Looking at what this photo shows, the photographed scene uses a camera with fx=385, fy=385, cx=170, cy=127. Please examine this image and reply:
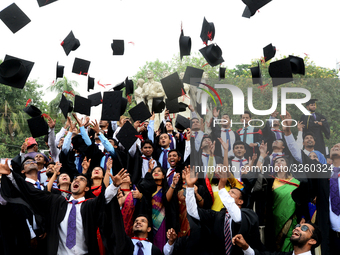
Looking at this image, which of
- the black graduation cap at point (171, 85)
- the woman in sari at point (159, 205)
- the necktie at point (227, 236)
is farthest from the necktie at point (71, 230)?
the black graduation cap at point (171, 85)

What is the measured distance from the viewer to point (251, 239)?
4465 mm

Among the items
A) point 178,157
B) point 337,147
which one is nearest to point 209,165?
point 178,157

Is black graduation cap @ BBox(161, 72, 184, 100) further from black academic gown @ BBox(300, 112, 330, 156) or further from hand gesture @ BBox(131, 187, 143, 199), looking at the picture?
hand gesture @ BBox(131, 187, 143, 199)

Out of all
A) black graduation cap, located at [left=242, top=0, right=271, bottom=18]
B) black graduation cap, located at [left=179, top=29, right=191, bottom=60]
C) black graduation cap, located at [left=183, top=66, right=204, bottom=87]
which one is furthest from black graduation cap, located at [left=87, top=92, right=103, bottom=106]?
black graduation cap, located at [left=242, top=0, right=271, bottom=18]

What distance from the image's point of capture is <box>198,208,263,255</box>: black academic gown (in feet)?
14.4

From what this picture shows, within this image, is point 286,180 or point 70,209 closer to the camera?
point 70,209

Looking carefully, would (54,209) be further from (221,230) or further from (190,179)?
(221,230)

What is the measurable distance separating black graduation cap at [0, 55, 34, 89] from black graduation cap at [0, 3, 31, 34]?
0.61 meters

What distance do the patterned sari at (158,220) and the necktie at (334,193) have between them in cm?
225

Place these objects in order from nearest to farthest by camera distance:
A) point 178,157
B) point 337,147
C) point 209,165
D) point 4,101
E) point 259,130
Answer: point 337,147
point 209,165
point 178,157
point 259,130
point 4,101

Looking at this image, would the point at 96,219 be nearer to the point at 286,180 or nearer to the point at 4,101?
the point at 286,180

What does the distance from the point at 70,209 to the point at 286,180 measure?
9.44ft

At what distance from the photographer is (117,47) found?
870 cm

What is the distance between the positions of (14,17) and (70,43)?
1413 millimetres
